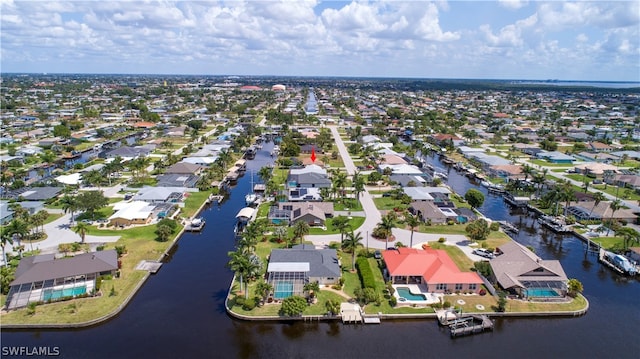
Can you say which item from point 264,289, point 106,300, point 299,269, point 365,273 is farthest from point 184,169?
point 365,273

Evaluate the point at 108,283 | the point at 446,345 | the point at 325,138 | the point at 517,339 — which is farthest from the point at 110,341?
A: the point at 325,138

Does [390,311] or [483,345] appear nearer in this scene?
[483,345]

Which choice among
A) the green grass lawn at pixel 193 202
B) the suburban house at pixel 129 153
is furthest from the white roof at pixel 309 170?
the suburban house at pixel 129 153

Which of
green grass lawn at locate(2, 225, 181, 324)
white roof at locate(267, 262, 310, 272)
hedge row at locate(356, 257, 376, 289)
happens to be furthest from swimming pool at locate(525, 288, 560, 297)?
green grass lawn at locate(2, 225, 181, 324)

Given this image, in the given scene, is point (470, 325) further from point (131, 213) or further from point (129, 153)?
point (129, 153)

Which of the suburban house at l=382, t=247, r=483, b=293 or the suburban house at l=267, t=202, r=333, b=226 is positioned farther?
the suburban house at l=267, t=202, r=333, b=226

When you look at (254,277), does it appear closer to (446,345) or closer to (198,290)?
(198,290)

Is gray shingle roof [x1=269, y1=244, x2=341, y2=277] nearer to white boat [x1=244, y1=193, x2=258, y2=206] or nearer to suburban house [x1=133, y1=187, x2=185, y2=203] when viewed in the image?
white boat [x1=244, y1=193, x2=258, y2=206]
